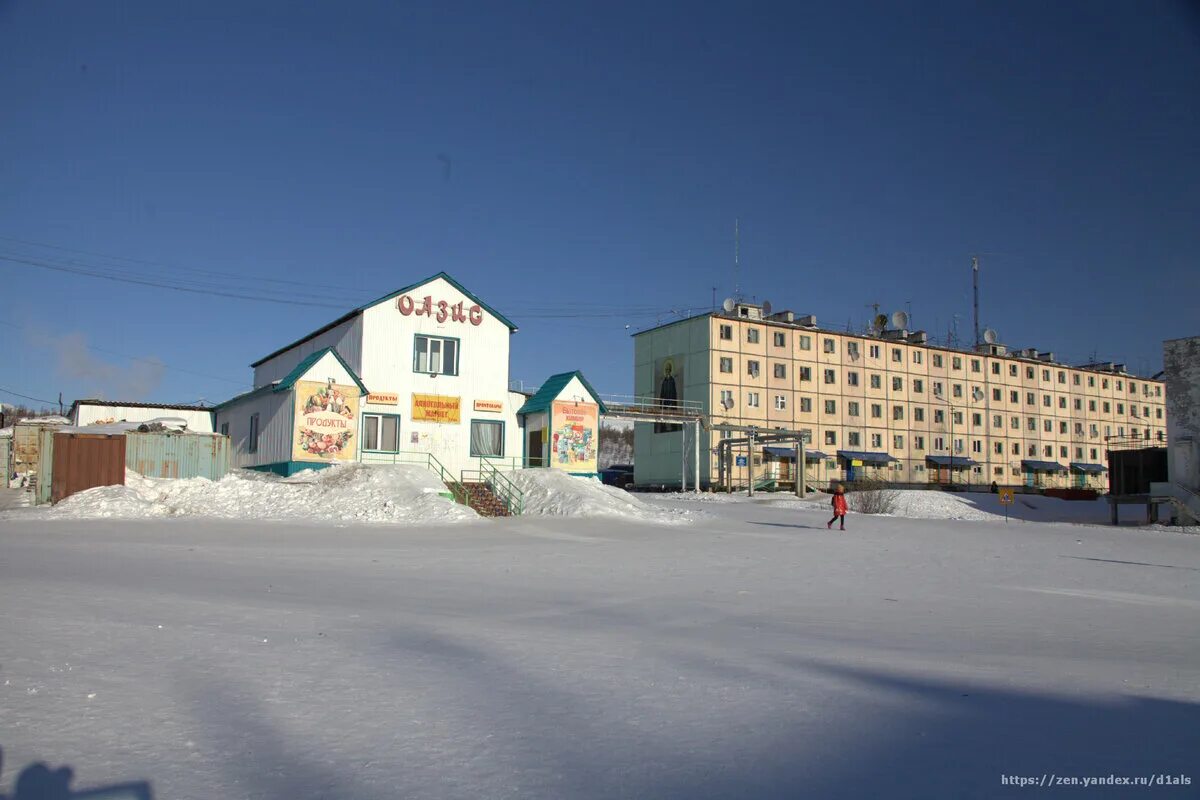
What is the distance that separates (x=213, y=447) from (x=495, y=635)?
24.8 metres

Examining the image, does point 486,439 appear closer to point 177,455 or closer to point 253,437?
point 253,437

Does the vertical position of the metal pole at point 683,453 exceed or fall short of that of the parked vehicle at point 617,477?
it exceeds it

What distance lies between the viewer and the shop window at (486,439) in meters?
33.1

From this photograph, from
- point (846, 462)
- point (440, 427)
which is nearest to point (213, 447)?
point (440, 427)

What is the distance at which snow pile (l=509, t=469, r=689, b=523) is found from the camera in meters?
28.3

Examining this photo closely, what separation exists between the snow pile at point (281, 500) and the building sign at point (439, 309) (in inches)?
263

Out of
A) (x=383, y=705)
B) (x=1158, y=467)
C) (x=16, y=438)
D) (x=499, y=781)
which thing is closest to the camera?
(x=499, y=781)

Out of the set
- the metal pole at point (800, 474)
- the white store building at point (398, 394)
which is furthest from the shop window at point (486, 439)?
the metal pole at point (800, 474)

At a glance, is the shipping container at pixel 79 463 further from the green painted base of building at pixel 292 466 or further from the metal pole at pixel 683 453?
the metal pole at pixel 683 453

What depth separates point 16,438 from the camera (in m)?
40.1

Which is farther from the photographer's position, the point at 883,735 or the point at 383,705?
the point at 383,705

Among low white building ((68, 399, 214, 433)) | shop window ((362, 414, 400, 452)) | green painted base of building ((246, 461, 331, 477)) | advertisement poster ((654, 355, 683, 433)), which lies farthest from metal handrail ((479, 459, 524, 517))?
advertisement poster ((654, 355, 683, 433))

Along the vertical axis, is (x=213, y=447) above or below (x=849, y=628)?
above

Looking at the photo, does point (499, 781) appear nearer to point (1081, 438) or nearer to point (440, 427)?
point (440, 427)
